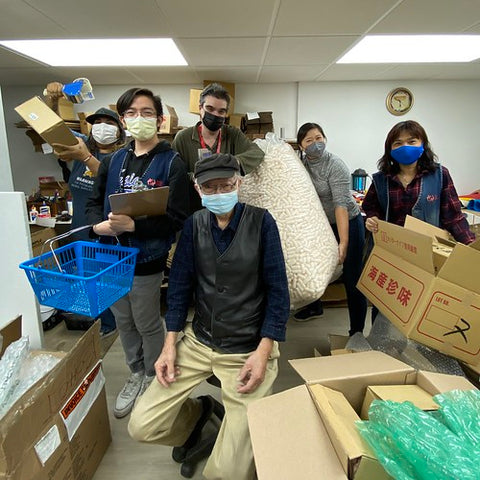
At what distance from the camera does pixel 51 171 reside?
4238mm

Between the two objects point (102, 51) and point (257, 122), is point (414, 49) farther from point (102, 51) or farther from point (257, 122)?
point (102, 51)

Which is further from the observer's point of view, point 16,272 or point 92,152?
point 92,152

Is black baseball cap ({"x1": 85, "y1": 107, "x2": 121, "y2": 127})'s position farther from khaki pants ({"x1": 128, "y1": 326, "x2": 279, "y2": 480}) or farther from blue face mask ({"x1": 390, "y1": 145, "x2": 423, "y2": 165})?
blue face mask ({"x1": 390, "y1": 145, "x2": 423, "y2": 165})

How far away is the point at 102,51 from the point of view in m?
2.84

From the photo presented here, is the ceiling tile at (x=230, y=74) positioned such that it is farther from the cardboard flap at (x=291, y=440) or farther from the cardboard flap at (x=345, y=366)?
the cardboard flap at (x=291, y=440)

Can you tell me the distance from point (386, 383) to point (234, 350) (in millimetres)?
570

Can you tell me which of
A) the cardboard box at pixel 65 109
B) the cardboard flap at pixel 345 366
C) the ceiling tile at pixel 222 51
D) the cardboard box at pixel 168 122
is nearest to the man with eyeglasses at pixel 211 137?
the cardboard flap at pixel 345 366

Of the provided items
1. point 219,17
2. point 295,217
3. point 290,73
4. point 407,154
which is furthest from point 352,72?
point 295,217

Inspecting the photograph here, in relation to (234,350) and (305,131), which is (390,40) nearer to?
(305,131)

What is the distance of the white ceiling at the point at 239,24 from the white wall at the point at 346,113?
0.73m

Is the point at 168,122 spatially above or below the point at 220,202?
above

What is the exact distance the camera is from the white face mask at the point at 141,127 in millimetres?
1396

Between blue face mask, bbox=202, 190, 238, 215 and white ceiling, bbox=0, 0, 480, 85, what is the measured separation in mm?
1545

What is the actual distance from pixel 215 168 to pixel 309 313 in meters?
1.97
